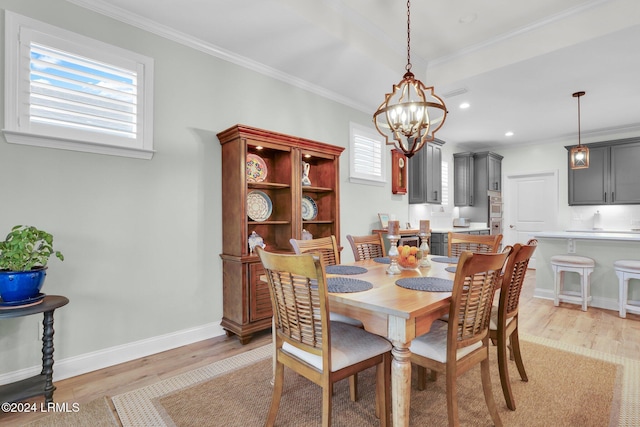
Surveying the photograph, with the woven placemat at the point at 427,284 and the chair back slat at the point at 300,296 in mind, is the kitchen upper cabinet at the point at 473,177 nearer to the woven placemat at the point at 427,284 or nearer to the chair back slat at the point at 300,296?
the woven placemat at the point at 427,284

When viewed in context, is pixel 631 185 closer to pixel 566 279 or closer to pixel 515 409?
pixel 566 279

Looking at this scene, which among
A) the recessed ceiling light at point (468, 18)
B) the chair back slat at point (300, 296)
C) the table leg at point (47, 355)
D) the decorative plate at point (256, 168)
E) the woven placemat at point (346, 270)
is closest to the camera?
the chair back slat at point (300, 296)

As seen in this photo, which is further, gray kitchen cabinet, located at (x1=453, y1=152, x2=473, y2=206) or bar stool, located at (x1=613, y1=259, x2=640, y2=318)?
gray kitchen cabinet, located at (x1=453, y1=152, x2=473, y2=206)

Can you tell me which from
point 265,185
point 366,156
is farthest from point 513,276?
point 366,156

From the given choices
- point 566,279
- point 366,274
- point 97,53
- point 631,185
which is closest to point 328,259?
point 366,274

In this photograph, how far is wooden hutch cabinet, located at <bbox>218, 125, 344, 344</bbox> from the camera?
290cm

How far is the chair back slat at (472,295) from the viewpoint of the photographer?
4.70 feet

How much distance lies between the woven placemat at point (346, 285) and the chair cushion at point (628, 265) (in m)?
3.64

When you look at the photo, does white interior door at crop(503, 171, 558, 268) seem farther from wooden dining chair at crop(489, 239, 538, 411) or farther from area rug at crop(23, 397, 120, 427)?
area rug at crop(23, 397, 120, 427)

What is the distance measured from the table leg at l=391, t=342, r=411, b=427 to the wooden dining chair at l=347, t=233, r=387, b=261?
1.45 metres

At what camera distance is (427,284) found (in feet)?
5.86

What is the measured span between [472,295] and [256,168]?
245 cm

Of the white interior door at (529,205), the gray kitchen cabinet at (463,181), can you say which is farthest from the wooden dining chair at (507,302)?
the white interior door at (529,205)

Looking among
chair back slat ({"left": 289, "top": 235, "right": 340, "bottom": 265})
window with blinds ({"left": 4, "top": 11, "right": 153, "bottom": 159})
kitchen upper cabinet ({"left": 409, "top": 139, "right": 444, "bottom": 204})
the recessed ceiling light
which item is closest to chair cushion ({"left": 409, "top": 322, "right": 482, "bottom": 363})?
chair back slat ({"left": 289, "top": 235, "right": 340, "bottom": 265})
